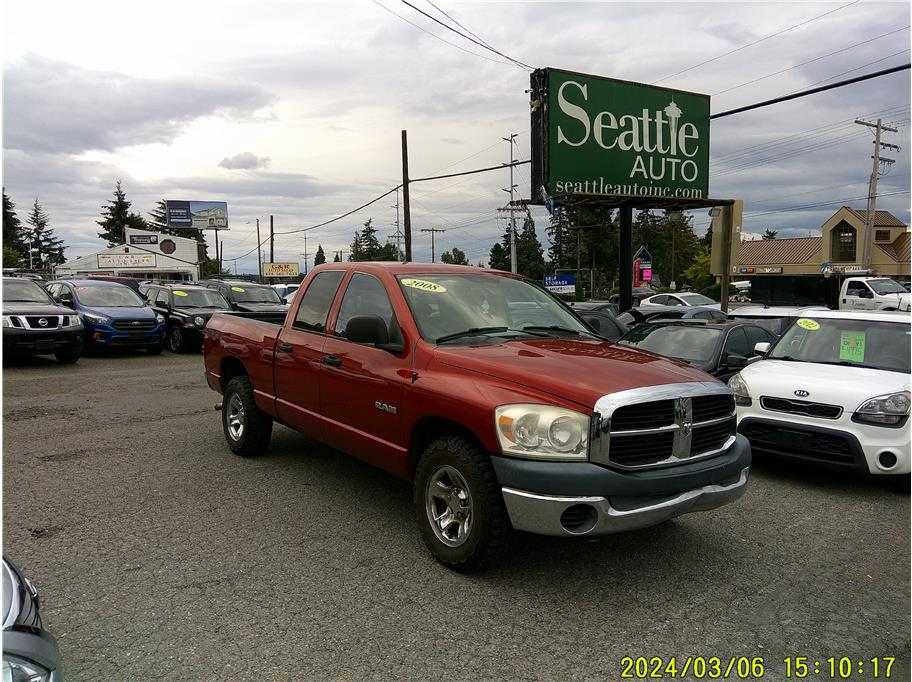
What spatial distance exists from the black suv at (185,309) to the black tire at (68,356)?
2.75m

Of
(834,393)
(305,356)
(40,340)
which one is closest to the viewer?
(305,356)

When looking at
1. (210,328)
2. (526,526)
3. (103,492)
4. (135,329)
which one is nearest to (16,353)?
(135,329)

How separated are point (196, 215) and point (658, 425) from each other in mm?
91075

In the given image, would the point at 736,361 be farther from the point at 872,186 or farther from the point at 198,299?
the point at 872,186

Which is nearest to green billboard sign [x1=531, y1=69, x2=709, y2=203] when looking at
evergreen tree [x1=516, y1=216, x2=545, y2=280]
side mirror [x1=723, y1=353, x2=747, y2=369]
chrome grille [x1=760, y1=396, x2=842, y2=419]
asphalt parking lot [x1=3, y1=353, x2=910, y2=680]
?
side mirror [x1=723, y1=353, x2=747, y2=369]

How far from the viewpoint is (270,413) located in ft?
19.5

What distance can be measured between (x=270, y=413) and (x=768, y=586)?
13.4 feet

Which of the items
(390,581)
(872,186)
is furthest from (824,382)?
(872,186)

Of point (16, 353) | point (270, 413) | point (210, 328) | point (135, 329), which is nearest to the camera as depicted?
point (270, 413)

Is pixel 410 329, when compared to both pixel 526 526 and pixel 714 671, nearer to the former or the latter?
pixel 526 526

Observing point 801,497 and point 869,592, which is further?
point 801,497

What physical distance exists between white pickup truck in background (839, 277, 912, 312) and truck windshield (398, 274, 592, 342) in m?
23.6

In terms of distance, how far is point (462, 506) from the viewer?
154 inches

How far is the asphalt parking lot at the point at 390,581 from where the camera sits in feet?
10.2
